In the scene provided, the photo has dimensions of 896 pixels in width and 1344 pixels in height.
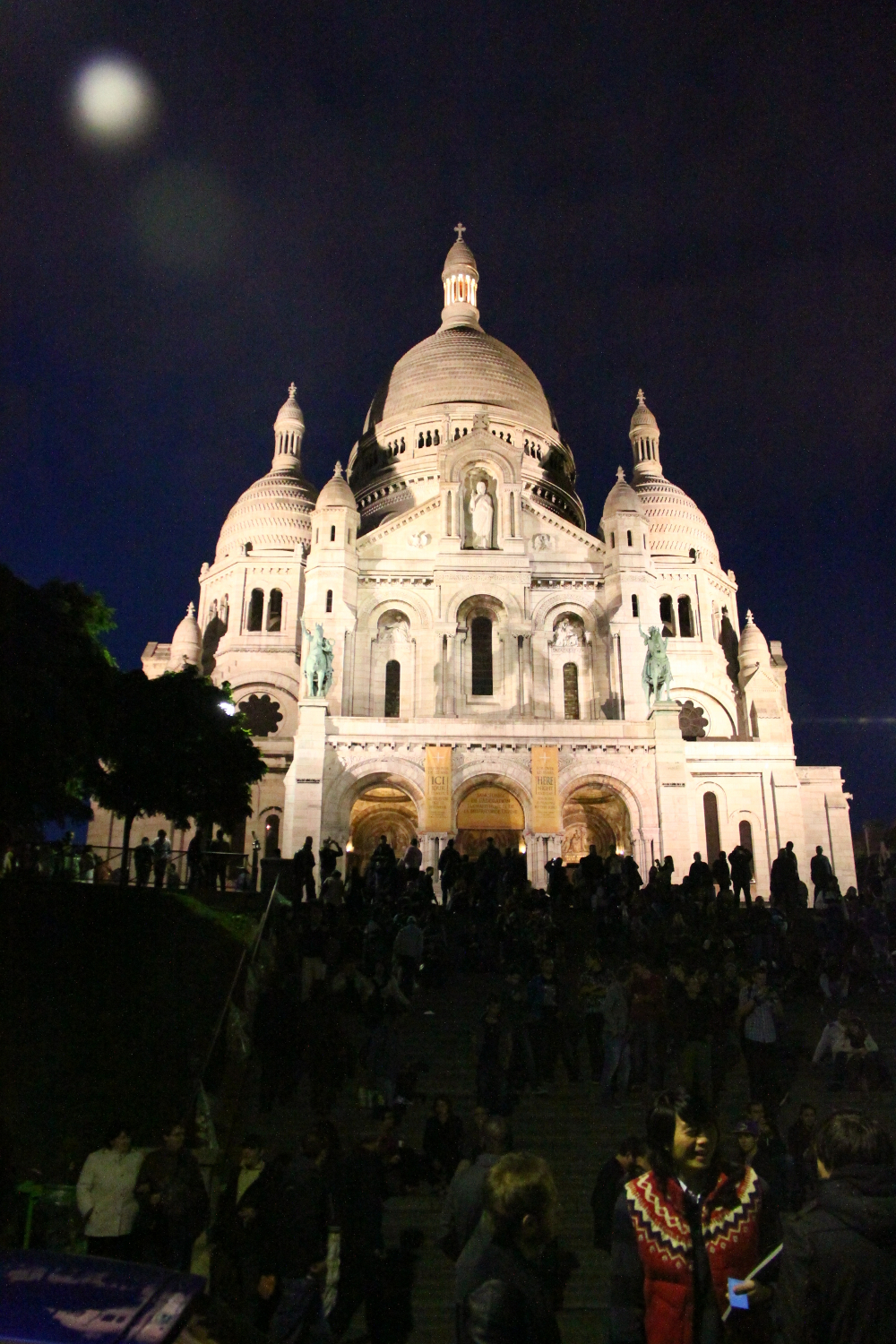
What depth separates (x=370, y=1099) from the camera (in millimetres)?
13211

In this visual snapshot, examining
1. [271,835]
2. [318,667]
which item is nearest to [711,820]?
[318,667]

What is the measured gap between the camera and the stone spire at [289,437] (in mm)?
56472

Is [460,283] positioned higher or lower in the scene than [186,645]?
higher

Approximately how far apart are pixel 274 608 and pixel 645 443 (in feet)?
71.6

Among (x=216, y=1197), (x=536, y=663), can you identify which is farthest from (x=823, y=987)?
(x=536, y=663)

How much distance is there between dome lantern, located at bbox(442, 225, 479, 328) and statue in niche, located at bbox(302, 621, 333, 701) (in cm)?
3252

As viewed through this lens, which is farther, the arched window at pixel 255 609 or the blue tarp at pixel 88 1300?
the arched window at pixel 255 609

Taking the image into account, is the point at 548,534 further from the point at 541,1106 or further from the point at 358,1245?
the point at 358,1245

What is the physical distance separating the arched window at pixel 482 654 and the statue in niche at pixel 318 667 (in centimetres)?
546

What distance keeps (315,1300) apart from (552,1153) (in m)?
5.66

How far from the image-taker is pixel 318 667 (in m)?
34.4

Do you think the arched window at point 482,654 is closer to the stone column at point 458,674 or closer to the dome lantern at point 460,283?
the stone column at point 458,674

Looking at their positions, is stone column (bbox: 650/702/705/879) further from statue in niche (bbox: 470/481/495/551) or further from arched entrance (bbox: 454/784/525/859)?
statue in niche (bbox: 470/481/495/551)

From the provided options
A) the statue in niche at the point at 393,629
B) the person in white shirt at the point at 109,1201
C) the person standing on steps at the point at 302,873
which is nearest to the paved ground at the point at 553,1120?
the person in white shirt at the point at 109,1201
